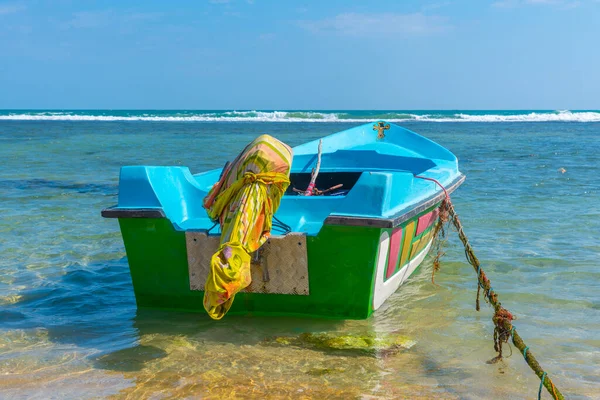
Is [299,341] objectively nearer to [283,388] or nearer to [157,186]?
[283,388]

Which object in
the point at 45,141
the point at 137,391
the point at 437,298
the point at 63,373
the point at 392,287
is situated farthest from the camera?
the point at 45,141

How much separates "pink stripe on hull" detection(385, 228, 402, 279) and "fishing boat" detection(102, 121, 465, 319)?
0.04 feet

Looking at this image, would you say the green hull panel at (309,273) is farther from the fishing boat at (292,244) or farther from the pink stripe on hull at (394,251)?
the pink stripe on hull at (394,251)

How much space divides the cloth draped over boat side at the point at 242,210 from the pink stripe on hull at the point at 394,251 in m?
0.89

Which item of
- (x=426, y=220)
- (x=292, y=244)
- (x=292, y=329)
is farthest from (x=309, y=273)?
Answer: (x=426, y=220)

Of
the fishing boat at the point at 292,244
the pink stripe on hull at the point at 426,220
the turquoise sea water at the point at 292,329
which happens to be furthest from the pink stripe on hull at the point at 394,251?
the pink stripe on hull at the point at 426,220

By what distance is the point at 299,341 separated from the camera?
4031 mm

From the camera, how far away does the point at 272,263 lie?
396cm

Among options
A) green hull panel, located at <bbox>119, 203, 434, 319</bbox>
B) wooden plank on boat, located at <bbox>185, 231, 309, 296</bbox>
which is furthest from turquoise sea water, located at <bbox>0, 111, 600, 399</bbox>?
wooden plank on boat, located at <bbox>185, 231, 309, 296</bbox>

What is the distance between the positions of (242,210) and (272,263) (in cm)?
55

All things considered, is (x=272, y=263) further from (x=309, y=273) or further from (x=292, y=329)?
(x=292, y=329)

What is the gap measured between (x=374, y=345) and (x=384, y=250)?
59 cm

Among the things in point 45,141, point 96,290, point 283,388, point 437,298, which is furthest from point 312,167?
point 45,141

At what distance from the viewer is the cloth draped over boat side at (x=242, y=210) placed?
130 inches
